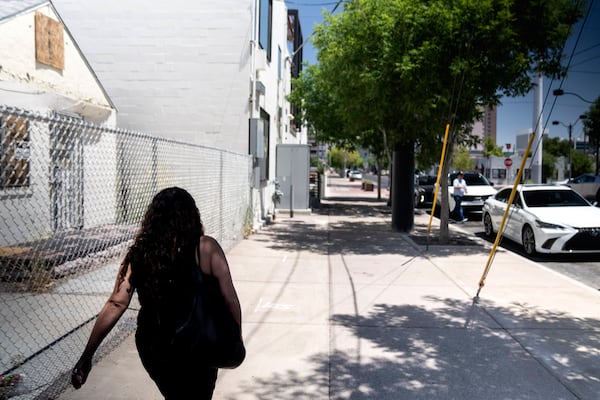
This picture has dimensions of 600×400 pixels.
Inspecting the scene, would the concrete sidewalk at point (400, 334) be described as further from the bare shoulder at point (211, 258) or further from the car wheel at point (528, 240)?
the bare shoulder at point (211, 258)

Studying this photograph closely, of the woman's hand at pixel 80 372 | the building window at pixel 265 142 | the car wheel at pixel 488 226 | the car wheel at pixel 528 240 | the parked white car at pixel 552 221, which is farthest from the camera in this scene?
the building window at pixel 265 142

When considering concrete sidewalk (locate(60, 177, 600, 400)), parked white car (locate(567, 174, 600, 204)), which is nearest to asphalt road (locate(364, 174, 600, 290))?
concrete sidewalk (locate(60, 177, 600, 400))

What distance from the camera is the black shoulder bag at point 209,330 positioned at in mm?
2518

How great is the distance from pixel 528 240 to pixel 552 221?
75cm

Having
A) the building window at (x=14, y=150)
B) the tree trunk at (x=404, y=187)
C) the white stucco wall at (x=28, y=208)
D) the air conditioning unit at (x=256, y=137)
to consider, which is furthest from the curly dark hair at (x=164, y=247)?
the tree trunk at (x=404, y=187)

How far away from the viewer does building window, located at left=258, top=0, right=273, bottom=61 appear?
14.7m

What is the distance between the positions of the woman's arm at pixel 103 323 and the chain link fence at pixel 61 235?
1.37 metres

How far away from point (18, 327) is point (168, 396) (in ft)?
11.0

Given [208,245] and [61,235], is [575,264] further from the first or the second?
[208,245]

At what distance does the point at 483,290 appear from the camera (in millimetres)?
7816

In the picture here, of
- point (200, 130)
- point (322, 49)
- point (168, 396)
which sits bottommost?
point (168, 396)

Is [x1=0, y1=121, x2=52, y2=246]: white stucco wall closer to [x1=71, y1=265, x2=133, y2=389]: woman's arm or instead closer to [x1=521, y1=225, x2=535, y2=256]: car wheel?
[x1=71, y1=265, x2=133, y2=389]: woman's arm

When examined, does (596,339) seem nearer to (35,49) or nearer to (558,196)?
(558,196)

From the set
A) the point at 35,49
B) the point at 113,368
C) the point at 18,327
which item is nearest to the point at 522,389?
the point at 113,368
